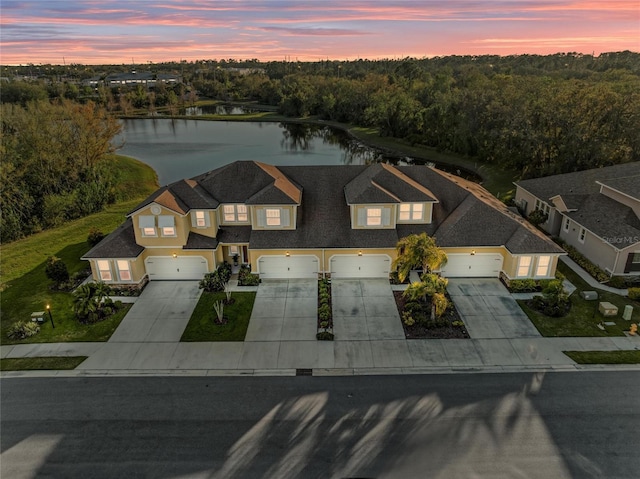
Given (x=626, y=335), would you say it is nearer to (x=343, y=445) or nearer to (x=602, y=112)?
(x=343, y=445)

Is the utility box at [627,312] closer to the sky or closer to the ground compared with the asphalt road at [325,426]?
closer to the sky

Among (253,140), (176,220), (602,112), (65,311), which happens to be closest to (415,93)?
(253,140)

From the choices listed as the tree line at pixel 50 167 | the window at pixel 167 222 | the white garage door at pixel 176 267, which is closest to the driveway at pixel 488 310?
the white garage door at pixel 176 267

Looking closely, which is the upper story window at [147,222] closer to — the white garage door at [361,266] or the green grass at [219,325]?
the green grass at [219,325]

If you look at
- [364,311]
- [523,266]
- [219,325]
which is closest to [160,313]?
[219,325]

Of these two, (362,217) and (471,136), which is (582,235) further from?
(471,136)
